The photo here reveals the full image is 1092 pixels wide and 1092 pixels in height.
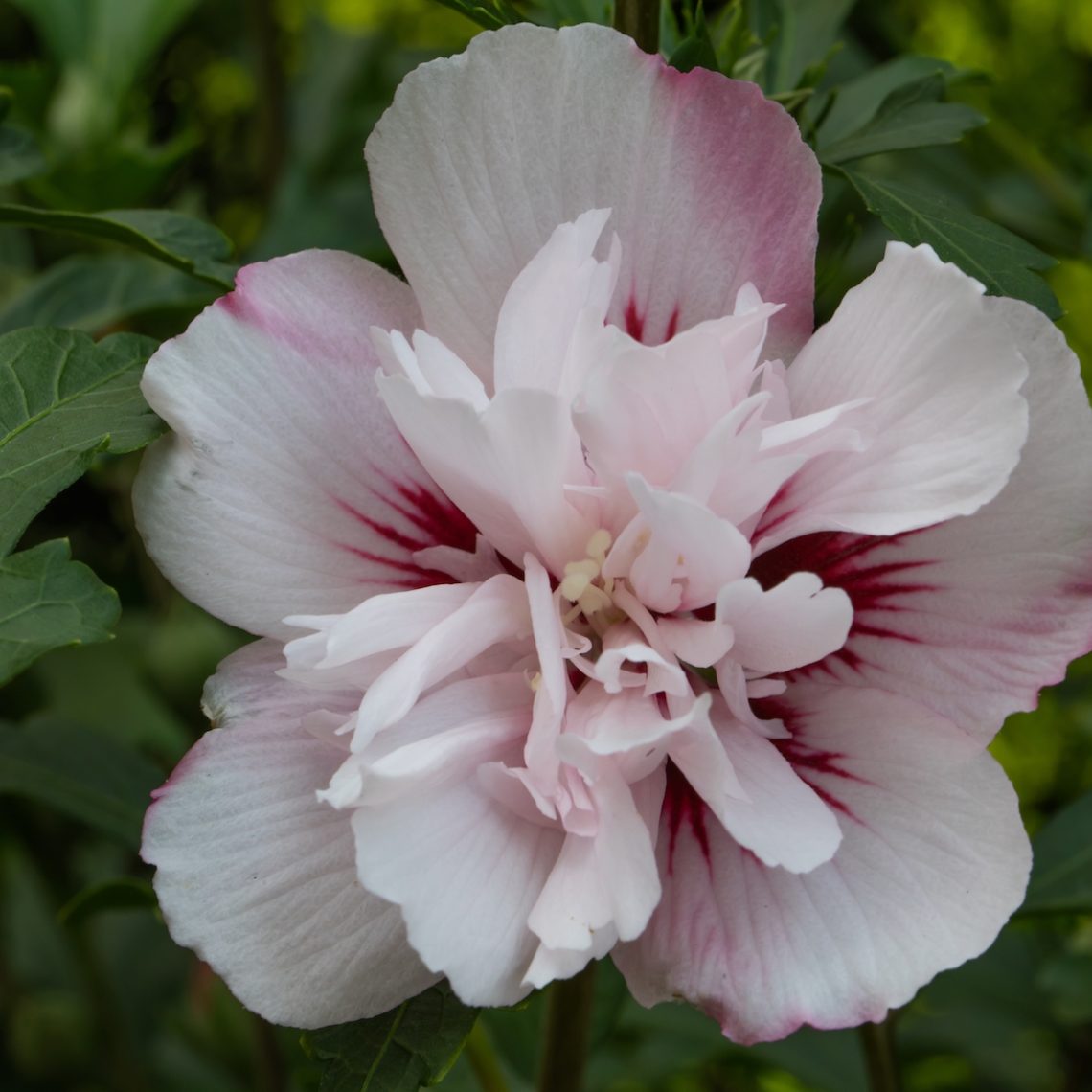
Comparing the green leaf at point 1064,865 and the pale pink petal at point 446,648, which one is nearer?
the pale pink petal at point 446,648

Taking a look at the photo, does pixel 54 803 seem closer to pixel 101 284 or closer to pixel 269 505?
pixel 101 284

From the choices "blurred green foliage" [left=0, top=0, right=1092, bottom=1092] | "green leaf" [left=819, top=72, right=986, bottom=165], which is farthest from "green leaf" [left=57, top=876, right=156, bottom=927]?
"green leaf" [left=819, top=72, right=986, bottom=165]

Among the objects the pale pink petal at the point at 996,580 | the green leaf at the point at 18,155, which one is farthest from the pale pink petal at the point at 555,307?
the green leaf at the point at 18,155

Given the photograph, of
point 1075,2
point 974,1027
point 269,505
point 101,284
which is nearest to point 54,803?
point 101,284

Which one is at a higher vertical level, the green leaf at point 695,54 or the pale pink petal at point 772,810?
the green leaf at point 695,54

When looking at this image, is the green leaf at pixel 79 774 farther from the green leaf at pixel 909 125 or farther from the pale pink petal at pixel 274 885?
the green leaf at pixel 909 125

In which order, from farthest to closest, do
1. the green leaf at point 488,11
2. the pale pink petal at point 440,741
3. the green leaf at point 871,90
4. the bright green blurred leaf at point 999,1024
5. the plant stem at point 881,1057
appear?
1. the bright green blurred leaf at point 999,1024
2. the plant stem at point 881,1057
3. the green leaf at point 871,90
4. the green leaf at point 488,11
5. the pale pink petal at point 440,741
